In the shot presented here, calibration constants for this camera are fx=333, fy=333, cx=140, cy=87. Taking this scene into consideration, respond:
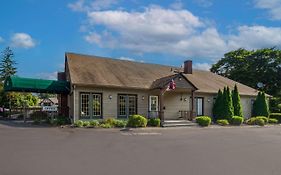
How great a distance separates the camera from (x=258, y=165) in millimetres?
9289

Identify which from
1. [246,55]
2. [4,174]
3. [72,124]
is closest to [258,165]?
[4,174]

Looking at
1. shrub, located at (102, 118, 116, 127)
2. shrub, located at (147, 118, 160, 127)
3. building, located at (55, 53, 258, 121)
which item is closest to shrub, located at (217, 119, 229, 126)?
building, located at (55, 53, 258, 121)

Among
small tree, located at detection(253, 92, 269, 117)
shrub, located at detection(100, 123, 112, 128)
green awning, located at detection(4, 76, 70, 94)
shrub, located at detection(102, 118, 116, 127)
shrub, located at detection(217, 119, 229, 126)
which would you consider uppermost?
green awning, located at detection(4, 76, 70, 94)

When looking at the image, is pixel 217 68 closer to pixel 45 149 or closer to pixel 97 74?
Answer: pixel 97 74

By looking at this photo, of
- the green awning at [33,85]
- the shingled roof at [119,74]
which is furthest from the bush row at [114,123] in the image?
the green awning at [33,85]

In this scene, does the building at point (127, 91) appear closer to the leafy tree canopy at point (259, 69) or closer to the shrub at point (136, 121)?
the shrub at point (136, 121)

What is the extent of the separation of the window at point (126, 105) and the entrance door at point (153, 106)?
140 centimetres

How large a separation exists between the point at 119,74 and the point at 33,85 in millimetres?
6709

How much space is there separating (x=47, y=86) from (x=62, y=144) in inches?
459

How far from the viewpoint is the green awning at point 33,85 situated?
22.3m

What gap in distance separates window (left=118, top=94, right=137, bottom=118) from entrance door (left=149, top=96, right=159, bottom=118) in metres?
1.40

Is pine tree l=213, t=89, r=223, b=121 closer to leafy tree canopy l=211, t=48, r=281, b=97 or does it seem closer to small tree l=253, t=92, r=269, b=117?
small tree l=253, t=92, r=269, b=117

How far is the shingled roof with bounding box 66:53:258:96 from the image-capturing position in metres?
23.5

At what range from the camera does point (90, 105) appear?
76.2 feet
